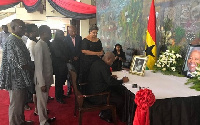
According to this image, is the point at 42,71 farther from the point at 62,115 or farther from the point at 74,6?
the point at 74,6

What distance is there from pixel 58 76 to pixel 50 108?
0.66m

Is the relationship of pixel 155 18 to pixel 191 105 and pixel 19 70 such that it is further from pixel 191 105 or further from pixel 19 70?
pixel 19 70

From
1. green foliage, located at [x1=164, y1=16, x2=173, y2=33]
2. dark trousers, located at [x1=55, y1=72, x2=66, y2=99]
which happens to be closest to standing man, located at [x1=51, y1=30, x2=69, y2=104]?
dark trousers, located at [x1=55, y1=72, x2=66, y2=99]

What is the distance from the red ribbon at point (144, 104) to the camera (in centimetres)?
176

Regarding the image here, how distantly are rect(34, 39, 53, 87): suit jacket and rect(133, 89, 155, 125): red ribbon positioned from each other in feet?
4.56

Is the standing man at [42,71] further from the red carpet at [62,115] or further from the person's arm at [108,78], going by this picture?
the person's arm at [108,78]

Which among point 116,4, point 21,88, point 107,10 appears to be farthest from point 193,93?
point 107,10

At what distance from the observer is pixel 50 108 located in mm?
3859

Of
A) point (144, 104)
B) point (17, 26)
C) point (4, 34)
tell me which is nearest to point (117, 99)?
point (144, 104)

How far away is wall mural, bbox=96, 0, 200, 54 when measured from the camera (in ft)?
9.76

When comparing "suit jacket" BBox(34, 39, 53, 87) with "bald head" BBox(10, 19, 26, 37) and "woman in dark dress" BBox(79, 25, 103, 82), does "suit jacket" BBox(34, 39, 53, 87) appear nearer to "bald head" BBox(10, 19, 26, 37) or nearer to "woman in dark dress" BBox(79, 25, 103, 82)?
"bald head" BBox(10, 19, 26, 37)

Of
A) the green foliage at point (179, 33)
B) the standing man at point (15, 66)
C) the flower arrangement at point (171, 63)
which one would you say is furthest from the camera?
the green foliage at point (179, 33)

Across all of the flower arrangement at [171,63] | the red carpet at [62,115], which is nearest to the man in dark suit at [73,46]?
the red carpet at [62,115]

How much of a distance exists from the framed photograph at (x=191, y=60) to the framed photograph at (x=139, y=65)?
59 centimetres
